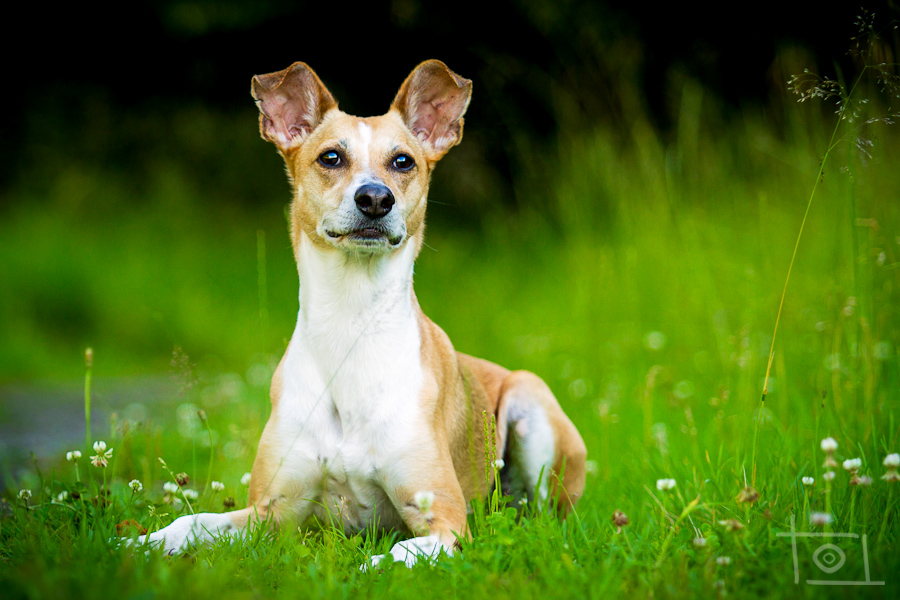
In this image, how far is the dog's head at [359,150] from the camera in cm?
300

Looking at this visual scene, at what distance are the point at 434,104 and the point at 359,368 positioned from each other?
4.48 ft

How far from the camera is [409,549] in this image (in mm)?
2607

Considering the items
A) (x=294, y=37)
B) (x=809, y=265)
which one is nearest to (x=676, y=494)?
(x=809, y=265)

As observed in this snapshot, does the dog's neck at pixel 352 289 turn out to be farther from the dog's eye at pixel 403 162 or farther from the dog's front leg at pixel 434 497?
the dog's front leg at pixel 434 497

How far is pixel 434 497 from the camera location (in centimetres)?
281

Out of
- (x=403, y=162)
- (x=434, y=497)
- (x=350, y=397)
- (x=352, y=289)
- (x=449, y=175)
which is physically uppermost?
(x=449, y=175)

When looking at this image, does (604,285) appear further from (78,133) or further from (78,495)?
(78,133)

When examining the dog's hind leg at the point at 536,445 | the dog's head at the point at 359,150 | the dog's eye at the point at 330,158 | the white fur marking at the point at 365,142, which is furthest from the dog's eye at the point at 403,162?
the dog's hind leg at the point at 536,445

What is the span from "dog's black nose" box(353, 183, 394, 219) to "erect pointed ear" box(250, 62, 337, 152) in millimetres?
704

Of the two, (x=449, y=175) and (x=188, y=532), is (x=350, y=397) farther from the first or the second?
(x=449, y=175)

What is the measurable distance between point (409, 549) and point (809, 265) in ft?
13.8

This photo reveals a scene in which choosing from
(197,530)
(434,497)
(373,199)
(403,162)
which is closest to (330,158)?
(403,162)

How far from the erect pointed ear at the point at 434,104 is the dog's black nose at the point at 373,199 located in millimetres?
772

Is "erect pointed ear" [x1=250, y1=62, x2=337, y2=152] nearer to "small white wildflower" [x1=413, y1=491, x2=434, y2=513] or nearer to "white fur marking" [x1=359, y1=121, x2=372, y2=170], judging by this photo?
"white fur marking" [x1=359, y1=121, x2=372, y2=170]
